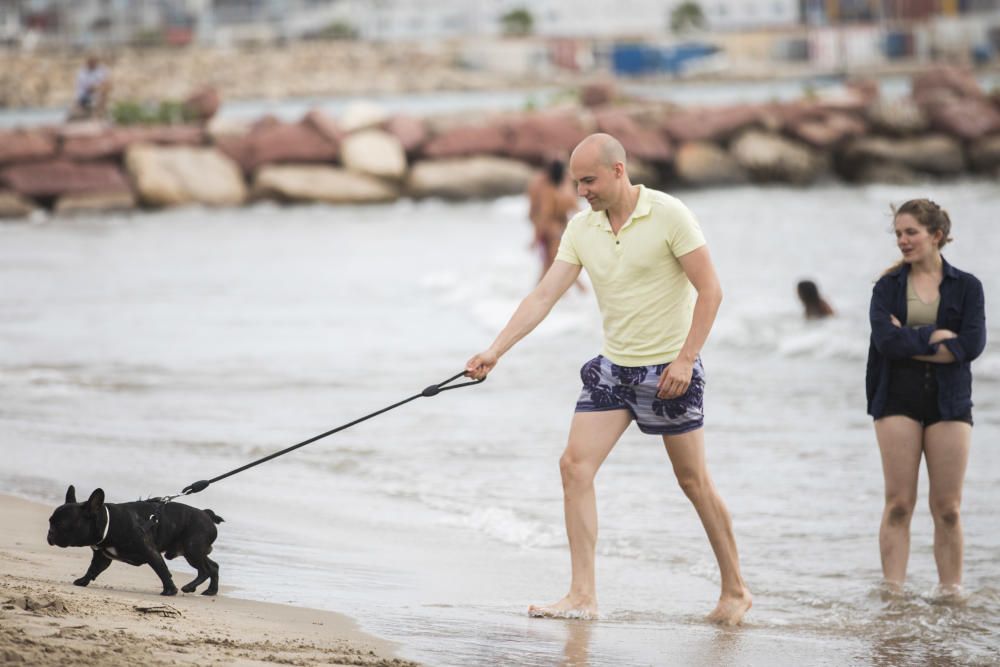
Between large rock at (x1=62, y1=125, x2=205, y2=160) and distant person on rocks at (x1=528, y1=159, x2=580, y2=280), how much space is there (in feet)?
64.8

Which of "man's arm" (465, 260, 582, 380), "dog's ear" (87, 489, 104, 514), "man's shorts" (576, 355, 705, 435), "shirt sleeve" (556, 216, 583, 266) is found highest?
"shirt sleeve" (556, 216, 583, 266)

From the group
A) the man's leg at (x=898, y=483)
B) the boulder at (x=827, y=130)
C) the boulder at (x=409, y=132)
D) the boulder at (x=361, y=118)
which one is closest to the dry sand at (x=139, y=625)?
the man's leg at (x=898, y=483)

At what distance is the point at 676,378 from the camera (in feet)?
18.2

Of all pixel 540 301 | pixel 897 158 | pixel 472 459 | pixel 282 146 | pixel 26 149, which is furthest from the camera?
pixel 897 158

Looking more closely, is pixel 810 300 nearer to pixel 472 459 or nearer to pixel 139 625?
pixel 472 459

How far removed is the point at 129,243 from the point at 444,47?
64.7m

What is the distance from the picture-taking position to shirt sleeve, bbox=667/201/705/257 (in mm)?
5594

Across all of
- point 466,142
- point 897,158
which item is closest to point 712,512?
point 466,142

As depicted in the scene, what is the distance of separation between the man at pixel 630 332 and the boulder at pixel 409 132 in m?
30.7

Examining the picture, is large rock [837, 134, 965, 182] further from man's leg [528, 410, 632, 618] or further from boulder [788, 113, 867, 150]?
man's leg [528, 410, 632, 618]

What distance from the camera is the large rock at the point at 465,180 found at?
3559 centimetres

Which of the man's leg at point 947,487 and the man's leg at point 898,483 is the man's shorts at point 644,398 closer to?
the man's leg at point 898,483

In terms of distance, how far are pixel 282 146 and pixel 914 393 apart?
30.2m

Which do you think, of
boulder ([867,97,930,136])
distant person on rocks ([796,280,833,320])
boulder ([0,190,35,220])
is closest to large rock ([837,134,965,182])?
boulder ([867,97,930,136])
